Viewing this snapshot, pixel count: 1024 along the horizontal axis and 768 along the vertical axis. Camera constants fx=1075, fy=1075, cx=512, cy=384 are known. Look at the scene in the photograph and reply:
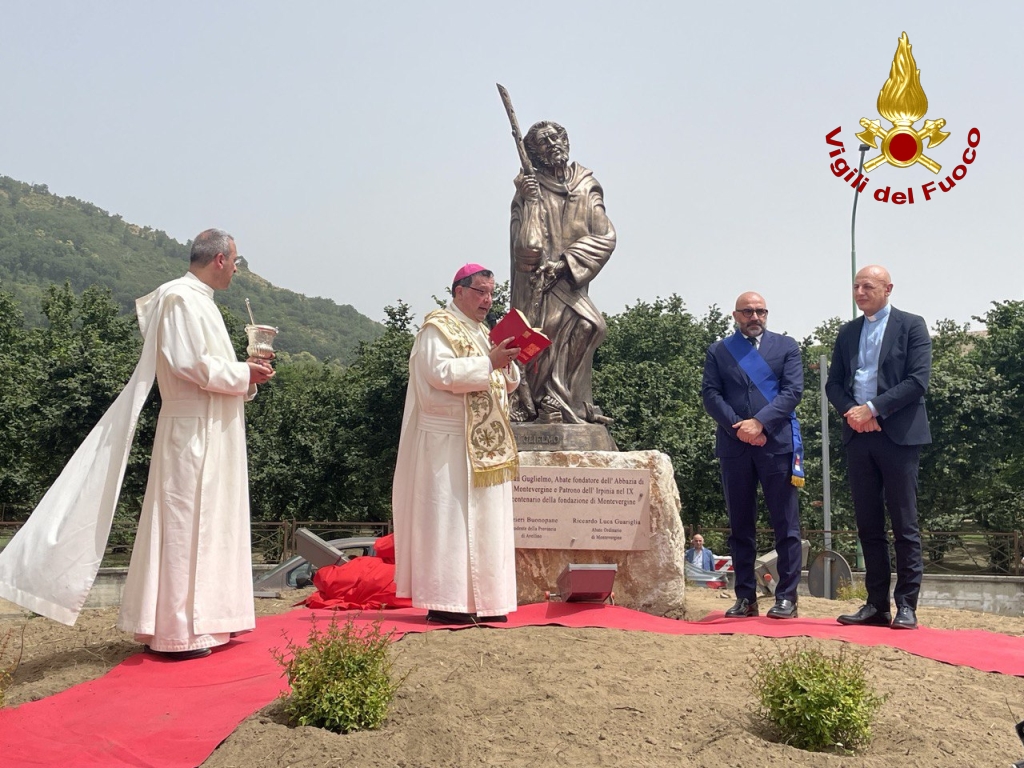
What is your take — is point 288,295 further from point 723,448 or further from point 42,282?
point 723,448

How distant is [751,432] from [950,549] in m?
20.5

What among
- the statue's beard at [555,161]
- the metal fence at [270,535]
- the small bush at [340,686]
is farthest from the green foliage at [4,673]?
the metal fence at [270,535]

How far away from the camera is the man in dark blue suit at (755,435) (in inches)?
286

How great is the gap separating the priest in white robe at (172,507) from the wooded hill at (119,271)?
6561 centimetres

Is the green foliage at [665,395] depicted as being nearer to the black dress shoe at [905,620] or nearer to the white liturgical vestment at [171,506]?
the black dress shoe at [905,620]

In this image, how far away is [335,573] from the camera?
24.5 feet

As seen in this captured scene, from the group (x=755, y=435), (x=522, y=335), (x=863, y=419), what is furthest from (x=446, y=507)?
(x=863, y=419)

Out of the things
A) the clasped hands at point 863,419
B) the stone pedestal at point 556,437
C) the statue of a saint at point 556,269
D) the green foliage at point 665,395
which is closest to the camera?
the clasped hands at point 863,419

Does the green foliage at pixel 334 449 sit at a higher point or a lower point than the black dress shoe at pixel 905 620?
higher

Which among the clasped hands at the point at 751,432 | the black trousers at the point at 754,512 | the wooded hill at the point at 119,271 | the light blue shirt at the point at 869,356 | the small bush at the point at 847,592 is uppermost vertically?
the wooded hill at the point at 119,271

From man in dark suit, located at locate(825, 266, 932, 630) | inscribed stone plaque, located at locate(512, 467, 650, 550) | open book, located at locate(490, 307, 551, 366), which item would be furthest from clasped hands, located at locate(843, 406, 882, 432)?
open book, located at locate(490, 307, 551, 366)

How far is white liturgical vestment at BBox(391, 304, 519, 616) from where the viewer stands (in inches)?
253

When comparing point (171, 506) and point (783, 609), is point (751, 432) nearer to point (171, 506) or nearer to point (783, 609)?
point (783, 609)

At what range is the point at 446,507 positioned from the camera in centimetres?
650
